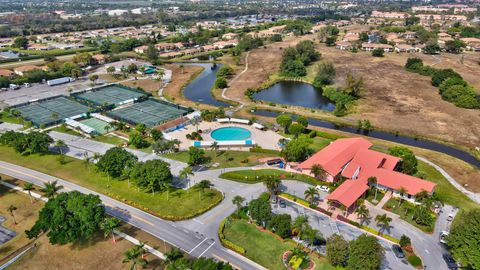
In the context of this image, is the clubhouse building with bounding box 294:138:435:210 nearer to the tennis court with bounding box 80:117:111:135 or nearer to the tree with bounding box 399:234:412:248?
the tree with bounding box 399:234:412:248

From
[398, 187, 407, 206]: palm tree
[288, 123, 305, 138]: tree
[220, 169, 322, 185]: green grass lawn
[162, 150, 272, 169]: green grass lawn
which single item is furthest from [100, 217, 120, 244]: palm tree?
[288, 123, 305, 138]: tree

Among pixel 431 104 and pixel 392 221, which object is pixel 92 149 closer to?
pixel 392 221

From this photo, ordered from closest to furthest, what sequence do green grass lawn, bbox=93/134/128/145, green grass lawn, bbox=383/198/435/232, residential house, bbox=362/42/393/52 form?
green grass lawn, bbox=383/198/435/232, green grass lawn, bbox=93/134/128/145, residential house, bbox=362/42/393/52

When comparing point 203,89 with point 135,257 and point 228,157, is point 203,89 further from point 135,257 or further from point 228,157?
point 135,257

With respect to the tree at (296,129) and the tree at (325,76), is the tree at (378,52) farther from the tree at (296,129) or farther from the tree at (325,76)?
the tree at (296,129)

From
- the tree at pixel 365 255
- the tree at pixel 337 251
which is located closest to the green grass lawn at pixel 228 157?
the tree at pixel 337 251

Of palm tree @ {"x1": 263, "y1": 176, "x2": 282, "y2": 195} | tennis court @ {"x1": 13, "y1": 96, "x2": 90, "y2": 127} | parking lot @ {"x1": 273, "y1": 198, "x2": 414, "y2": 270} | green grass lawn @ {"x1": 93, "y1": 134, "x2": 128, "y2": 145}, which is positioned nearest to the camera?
parking lot @ {"x1": 273, "y1": 198, "x2": 414, "y2": 270}
